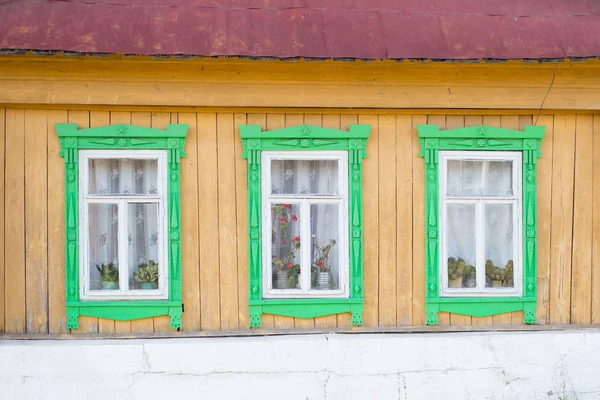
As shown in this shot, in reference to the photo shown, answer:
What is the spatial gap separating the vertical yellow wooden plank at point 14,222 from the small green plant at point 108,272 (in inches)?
24.1

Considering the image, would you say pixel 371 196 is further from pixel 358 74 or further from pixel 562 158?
pixel 562 158

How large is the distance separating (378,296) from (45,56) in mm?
3240

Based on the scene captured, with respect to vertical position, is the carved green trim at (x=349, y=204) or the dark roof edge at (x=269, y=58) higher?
the dark roof edge at (x=269, y=58)

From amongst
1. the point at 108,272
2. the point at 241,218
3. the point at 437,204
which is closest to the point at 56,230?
the point at 108,272

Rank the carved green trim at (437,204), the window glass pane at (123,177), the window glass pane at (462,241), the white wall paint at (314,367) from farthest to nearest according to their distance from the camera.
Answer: the window glass pane at (462,241) < the carved green trim at (437,204) < the window glass pane at (123,177) < the white wall paint at (314,367)

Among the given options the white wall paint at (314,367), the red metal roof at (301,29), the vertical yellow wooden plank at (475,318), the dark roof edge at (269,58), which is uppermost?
the red metal roof at (301,29)

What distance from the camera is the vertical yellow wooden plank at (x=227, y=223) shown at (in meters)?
6.62

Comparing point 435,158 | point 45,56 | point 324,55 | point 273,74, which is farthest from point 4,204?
point 435,158

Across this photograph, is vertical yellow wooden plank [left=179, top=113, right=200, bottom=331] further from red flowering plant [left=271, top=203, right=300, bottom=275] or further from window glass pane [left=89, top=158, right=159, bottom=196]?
red flowering plant [left=271, top=203, right=300, bottom=275]

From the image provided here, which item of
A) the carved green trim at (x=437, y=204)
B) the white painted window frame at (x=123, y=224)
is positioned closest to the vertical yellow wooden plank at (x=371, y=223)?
the carved green trim at (x=437, y=204)

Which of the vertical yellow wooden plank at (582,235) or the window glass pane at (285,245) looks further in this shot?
the vertical yellow wooden plank at (582,235)

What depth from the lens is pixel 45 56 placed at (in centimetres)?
616

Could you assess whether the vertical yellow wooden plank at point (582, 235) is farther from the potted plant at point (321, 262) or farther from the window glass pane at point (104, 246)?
the window glass pane at point (104, 246)

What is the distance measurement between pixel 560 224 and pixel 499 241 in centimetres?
53
